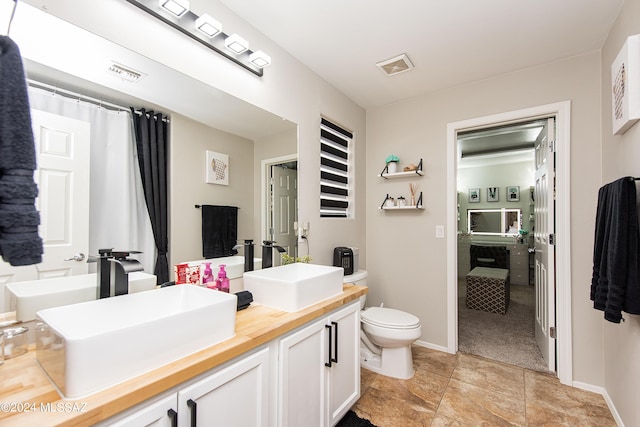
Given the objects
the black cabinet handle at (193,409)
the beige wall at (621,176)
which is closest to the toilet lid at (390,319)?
the beige wall at (621,176)

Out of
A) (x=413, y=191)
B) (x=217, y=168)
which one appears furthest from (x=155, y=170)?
(x=413, y=191)

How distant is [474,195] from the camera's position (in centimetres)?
632

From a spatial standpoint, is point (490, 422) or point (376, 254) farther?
point (376, 254)

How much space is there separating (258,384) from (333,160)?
1.99 m

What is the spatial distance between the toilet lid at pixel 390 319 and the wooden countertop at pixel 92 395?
1357 mm

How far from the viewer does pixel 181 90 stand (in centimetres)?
148

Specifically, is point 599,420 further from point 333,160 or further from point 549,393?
point 333,160

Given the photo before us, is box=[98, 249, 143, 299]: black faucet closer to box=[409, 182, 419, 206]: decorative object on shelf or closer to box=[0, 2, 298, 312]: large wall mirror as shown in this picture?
box=[0, 2, 298, 312]: large wall mirror

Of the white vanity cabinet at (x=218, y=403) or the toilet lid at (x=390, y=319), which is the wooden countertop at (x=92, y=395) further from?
the toilet lid at (x=390, y=319)

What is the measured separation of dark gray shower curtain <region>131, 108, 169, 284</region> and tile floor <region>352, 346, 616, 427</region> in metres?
1.57

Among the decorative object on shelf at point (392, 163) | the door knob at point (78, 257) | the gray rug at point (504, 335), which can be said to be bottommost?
the gray rug at point (504, 335)

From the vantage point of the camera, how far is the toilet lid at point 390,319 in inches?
88.2

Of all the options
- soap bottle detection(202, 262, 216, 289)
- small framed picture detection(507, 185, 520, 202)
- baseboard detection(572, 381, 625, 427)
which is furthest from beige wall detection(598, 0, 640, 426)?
small framed picture detection(507, 185, 520, 202)

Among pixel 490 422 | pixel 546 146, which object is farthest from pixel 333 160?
pixel 490 422
